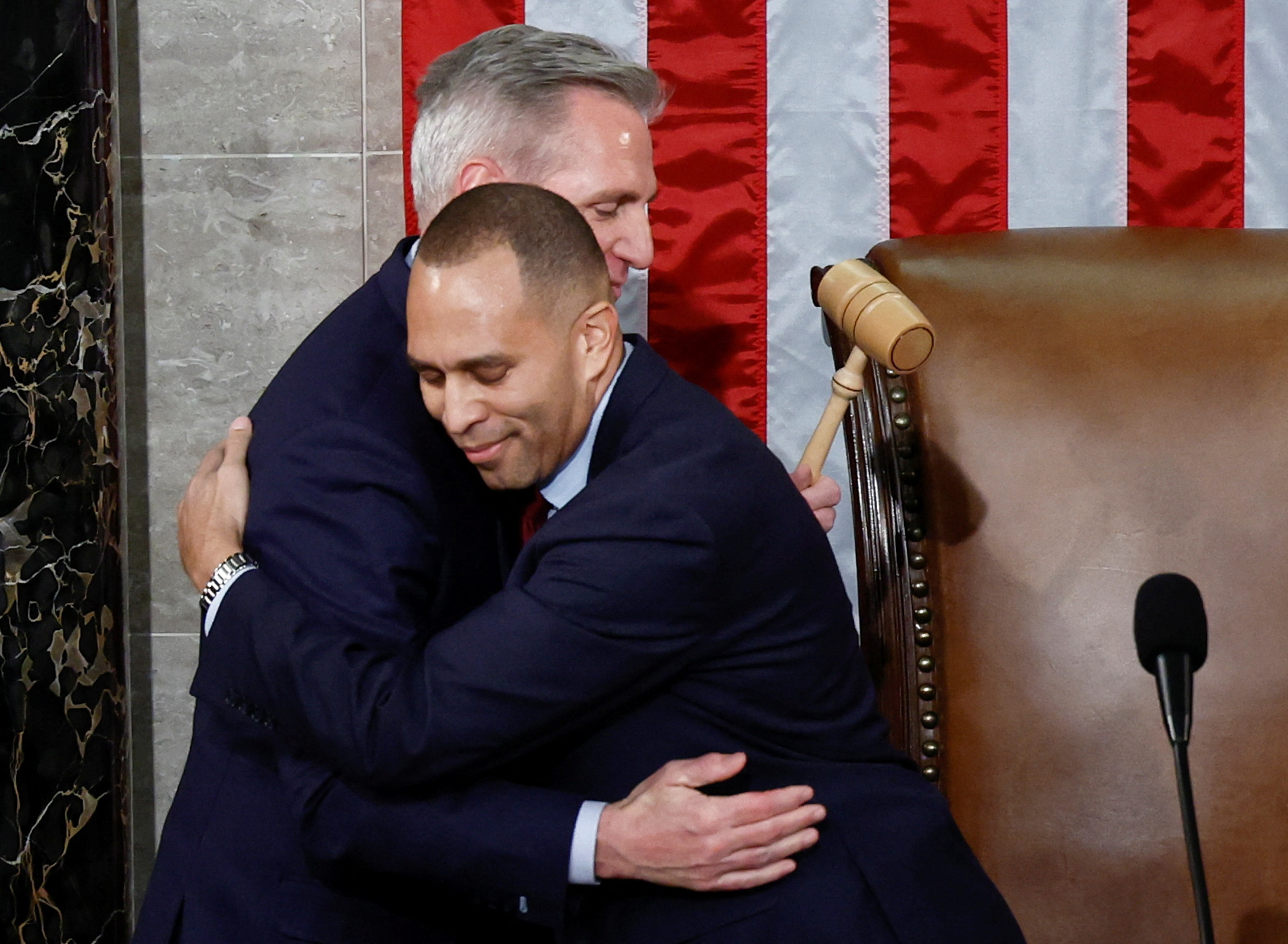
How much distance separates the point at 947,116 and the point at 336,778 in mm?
1830

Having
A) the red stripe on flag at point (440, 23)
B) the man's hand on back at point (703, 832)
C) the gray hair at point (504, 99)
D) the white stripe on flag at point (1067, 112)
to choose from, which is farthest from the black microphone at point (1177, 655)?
the red stripe on flag at point (440, 23)

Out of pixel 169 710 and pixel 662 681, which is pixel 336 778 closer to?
pixel 662 681

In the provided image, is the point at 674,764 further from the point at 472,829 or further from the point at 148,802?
the point at 148,802

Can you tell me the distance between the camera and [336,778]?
1687 mm

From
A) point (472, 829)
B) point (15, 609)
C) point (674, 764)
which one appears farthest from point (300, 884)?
point (15, 609)

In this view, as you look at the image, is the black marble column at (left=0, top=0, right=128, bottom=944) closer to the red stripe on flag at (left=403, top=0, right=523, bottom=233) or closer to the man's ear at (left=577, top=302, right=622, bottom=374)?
the red stripe on flag at (left=403, top=0, right=523, bottom=233)

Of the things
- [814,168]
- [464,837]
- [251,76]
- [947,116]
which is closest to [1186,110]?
[947,116]

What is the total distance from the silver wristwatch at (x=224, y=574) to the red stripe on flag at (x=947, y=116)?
160 centimetres

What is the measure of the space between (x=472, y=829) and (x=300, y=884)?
12.0 inches

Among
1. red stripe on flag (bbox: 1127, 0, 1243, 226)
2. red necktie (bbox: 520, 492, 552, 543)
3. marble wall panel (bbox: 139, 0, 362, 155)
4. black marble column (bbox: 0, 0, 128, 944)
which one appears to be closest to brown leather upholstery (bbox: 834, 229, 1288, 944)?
red stripe on flag (bbox: 1127, 0, 1243, 226)

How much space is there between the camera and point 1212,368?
2.35m

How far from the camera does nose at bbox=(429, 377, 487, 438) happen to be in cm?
166

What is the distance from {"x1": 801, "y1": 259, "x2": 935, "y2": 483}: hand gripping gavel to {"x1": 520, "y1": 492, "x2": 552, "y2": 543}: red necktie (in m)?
0.48

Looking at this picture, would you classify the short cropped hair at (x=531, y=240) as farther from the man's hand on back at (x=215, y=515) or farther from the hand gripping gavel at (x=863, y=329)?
the hand gripping gavel at (x=863, y=329)
